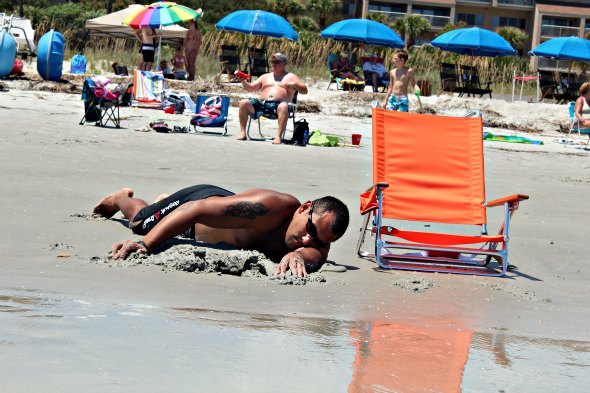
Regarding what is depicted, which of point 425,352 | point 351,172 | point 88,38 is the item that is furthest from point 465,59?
point 425,352

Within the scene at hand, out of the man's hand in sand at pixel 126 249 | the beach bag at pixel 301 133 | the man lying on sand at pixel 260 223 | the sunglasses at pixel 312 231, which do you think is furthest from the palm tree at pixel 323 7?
the man's hand in sand at pixel 126 249

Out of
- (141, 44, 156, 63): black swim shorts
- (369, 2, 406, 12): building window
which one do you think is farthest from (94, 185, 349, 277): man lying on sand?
(369, 2, 406, 12): building window

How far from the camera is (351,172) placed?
10102 millimetres

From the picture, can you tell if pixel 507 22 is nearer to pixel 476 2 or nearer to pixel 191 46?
pixel 476 2

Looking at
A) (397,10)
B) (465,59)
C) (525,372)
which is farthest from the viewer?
(397,10)

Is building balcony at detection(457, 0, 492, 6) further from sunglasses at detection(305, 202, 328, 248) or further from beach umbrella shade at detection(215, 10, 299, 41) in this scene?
sunglasses at detection(305, 202, 328, 248)

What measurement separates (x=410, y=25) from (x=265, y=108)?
49507 millimetres

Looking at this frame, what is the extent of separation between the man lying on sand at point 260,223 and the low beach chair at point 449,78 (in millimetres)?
21500

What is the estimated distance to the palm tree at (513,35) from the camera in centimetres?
6141

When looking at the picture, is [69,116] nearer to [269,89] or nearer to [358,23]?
[269,89]

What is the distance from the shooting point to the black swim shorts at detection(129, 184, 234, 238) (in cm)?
534

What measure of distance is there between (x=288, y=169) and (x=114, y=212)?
3614 mm

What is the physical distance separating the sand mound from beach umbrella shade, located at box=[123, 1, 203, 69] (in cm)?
1532

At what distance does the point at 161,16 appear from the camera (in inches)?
795
